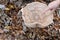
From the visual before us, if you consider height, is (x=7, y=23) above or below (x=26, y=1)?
below

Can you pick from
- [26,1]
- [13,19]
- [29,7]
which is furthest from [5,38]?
[26,1]

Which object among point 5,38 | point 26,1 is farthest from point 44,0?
point 5,38

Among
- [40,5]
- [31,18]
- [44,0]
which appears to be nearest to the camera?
[31,18]

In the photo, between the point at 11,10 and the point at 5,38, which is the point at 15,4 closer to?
the point at 11,10

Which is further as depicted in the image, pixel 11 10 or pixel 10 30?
pixel 11 10

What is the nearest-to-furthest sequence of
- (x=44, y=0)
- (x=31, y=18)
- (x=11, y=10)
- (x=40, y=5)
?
(x=31, y=18) → (x=40, y=5) → (x=11, y=10) → (x=44, y=0)

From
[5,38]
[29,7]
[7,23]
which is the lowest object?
[5,38]
